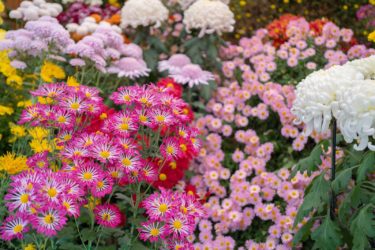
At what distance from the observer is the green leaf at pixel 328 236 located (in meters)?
2.58

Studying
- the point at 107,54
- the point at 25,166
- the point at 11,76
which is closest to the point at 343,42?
the point at 107,54

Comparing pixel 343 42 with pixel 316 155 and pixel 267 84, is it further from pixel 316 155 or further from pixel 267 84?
pixel 316 155

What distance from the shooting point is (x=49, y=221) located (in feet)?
6.79

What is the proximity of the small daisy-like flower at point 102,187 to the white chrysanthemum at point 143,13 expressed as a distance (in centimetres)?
245

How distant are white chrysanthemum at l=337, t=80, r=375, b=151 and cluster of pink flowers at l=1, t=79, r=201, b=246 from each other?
2.19 ft

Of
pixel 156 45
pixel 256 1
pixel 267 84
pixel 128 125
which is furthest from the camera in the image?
pixel 256 1

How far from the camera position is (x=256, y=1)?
587 cm

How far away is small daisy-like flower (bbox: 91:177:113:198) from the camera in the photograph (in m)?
2.20

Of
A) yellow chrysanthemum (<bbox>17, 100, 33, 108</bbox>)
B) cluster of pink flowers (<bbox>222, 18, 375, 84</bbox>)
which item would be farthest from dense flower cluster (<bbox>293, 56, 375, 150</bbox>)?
cluster of pink flowers (<bbox>222, 18, 375, 84</bbox>)

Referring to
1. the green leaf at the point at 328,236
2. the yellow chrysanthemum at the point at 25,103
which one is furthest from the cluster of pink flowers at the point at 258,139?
the yellow chrysanthemum at the point at 25,103

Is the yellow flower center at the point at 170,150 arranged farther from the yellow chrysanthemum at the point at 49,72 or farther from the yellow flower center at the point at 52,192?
the yellow chrysanthemum at the point at 49,72

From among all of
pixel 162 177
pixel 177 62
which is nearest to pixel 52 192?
pixel 162 177

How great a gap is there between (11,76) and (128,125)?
1.42 metres

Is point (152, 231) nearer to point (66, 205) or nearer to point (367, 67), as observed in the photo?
point (66, 205)
